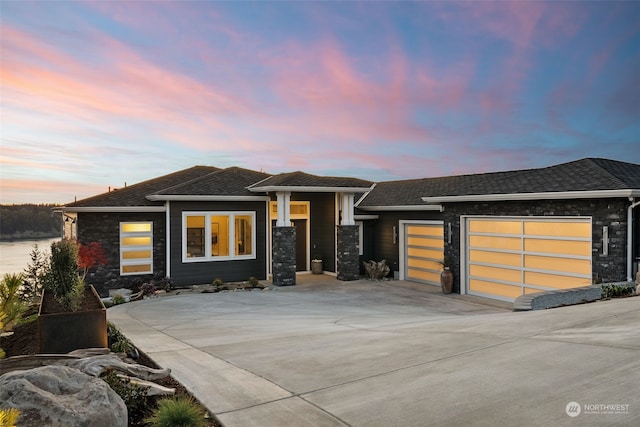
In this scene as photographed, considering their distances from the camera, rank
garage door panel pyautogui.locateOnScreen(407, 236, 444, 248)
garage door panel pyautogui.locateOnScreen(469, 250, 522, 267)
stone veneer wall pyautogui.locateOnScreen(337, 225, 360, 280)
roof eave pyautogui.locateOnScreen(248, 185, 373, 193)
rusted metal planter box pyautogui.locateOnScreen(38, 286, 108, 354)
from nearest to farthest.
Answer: rusted metal planter box pyautogui.locateOnScreen(38, 286, 108, 354)
garage door panel pyautogui.locateOnScreen(469, 250, 522, 267)
roof eave pyautogui.locateOnScreen(248, 185, 373, 193)
garage door panel pyautogui.locateOnScreen(407, 236, 444, 248)
stone veneer wall pyautogui.locateOnScreen(337, 225, 360, 280)

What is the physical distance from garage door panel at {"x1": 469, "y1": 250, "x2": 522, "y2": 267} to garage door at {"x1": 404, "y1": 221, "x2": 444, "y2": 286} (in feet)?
5.94

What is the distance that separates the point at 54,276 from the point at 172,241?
9391 millimetres

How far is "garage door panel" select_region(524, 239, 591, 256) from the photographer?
1138cm

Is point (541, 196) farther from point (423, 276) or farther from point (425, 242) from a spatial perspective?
point (423, 276)

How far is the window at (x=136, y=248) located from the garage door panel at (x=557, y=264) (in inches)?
507

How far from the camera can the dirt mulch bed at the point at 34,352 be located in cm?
389

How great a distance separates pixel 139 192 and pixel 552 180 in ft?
47.2

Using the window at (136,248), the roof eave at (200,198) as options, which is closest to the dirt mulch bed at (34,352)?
the roof eave at (200,198)

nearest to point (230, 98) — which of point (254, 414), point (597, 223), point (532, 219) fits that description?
point (532, 219)

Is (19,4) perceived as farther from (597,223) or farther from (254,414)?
(597,223)

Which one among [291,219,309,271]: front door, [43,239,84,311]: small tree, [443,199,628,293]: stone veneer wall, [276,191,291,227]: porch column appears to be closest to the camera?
[43,239,84,311]: small tree

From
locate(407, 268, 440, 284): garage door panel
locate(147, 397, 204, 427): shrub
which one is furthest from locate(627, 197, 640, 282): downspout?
locate(147, 397, 204, 427): shrub

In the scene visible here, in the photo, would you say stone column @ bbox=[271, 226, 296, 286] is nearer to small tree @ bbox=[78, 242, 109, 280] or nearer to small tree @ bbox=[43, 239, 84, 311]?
small tree @ bbox=[78, 242, 109, 280]

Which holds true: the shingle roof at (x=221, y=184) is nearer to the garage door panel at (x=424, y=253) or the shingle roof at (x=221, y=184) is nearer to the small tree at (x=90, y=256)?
the small tree at (x=90, y=256)
